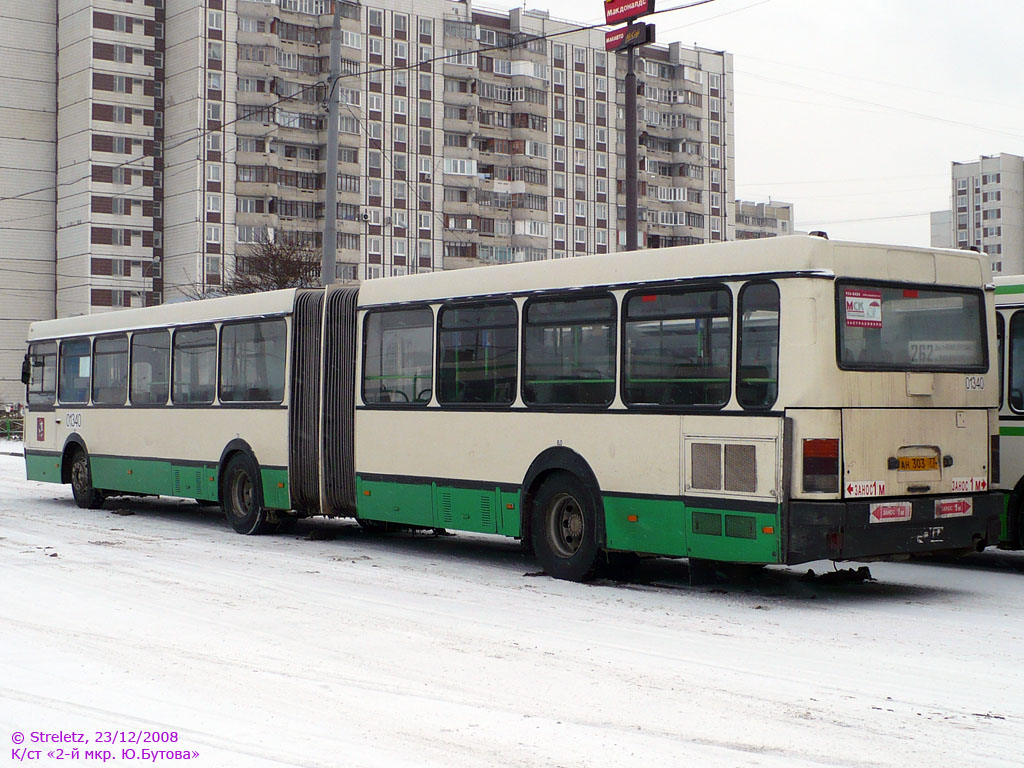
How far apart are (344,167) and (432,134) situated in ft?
26.5

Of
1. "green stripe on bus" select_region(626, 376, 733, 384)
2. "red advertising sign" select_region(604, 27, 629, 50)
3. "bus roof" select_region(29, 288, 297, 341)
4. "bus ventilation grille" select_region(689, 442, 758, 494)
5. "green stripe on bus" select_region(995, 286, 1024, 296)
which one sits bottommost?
"bus ventilation grille" select_region(689, 442, 758, 494)

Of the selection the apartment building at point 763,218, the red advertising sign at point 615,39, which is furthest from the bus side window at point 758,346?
the apartment building at point 763,218

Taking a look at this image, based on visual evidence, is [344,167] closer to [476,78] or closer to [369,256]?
[369,256]

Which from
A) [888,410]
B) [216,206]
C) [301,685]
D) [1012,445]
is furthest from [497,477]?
[216,206]

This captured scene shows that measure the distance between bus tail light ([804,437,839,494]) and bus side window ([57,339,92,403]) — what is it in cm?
1392

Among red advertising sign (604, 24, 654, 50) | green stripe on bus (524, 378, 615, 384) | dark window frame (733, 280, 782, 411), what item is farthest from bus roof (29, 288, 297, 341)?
red advertising sign (604, 24, 654, 50)

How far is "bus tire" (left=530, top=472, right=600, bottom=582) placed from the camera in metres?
12.2

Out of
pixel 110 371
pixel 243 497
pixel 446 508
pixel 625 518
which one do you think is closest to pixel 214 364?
pixel 243 497

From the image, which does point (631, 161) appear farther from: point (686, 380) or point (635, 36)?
point (686, 380)

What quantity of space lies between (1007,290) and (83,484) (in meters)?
14.5

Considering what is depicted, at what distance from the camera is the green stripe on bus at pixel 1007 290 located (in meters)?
13.1

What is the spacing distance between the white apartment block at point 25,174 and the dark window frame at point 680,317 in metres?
85.5

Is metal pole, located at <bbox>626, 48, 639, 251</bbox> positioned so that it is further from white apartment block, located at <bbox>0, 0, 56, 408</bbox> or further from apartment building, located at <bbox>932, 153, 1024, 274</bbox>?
apartment building, located at <bbox>932, 153, 1024, 274</bbox>

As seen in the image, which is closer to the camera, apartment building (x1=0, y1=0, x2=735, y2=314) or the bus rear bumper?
the bus rear bumper
